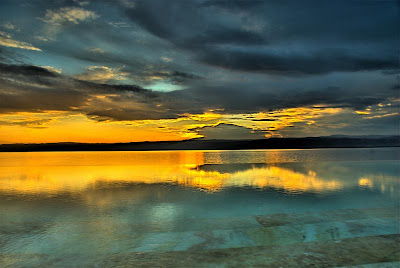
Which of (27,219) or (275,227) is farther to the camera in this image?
(27,219)

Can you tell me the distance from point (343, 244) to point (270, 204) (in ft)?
22.5

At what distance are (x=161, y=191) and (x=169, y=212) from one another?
6.49 m

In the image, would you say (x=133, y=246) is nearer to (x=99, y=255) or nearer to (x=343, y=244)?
(x=99, y=255)

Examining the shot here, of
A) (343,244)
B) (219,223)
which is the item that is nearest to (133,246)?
(219,223)

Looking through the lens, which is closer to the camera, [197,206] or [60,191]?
[197,206]

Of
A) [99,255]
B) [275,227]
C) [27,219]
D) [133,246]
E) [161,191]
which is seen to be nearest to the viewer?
[99,255]

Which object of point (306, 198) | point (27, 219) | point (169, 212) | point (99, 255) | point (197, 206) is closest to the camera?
point (99, 255)

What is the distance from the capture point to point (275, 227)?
1005 centimetres

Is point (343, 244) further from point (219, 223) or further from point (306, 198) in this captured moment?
point (306, 198)

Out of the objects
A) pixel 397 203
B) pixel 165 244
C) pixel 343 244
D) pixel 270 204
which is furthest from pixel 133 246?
pixel 397 203

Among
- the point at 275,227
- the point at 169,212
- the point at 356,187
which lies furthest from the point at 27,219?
the point at 356,187

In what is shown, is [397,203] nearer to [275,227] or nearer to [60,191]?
[275,227]

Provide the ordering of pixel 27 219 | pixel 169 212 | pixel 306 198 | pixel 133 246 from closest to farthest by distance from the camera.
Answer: pixel 133 246 < pixel 27 219 < pixel 169 212 < pixel 306 198

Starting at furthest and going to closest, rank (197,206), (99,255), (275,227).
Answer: (197,206), (275,227), (99,255)
